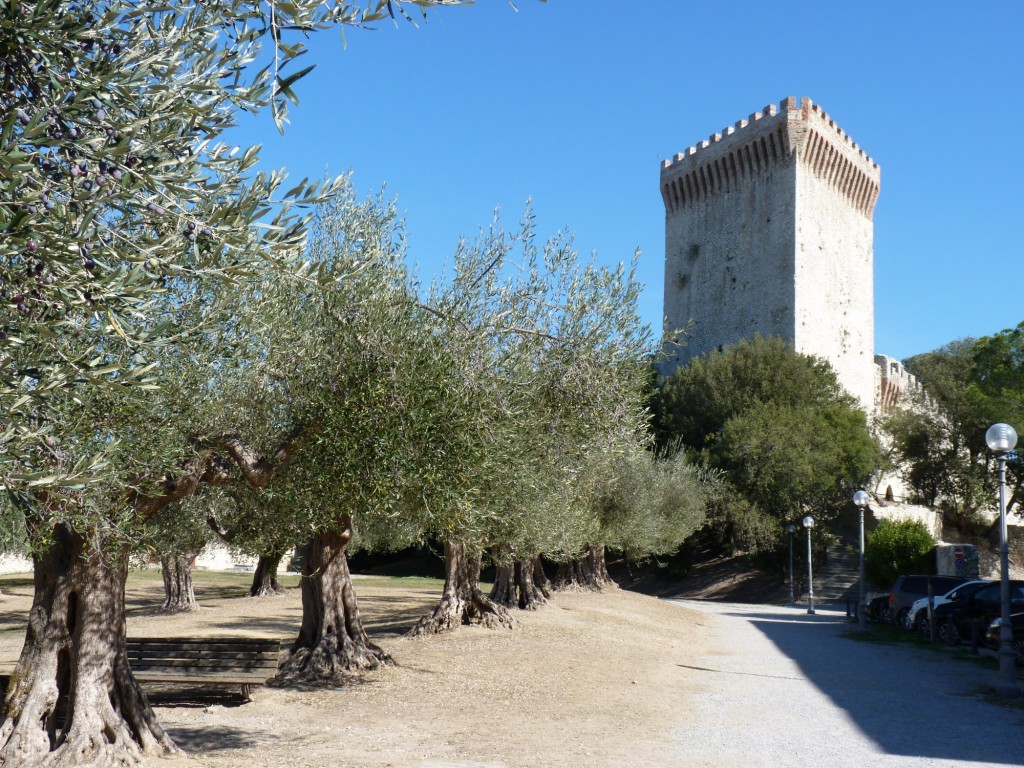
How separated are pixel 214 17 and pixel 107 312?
2143mm

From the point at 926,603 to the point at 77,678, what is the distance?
21018 mm

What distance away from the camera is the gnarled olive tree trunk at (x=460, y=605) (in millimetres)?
18734

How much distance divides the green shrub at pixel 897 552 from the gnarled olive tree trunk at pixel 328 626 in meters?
29.7

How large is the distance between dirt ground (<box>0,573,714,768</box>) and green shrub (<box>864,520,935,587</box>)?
2054 centimetres

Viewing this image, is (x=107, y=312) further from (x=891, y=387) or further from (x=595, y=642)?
(x=891, y=387)

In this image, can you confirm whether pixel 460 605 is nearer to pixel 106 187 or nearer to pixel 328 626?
pixel 328 626

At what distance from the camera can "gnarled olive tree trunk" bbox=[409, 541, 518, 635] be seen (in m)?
18.7

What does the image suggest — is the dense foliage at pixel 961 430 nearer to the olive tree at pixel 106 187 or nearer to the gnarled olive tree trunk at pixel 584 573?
the gnarled olive tree trunk at pixel 584 573

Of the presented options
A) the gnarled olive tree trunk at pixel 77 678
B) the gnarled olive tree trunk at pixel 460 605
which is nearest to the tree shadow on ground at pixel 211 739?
the gnarled olive tree trunk at pixel 77 678

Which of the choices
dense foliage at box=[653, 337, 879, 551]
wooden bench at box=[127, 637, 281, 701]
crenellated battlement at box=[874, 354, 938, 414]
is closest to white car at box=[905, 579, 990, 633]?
wooden bench at box=[127, 637, 281, 701]

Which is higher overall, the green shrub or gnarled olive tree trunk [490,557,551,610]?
the green shrub

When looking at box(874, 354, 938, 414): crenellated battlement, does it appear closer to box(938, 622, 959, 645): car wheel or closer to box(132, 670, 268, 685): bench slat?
box(938, 622, 959, 645): car wheel

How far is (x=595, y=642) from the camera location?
1789 centimetres

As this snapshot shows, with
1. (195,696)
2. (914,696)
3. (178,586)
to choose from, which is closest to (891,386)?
(178,586)
